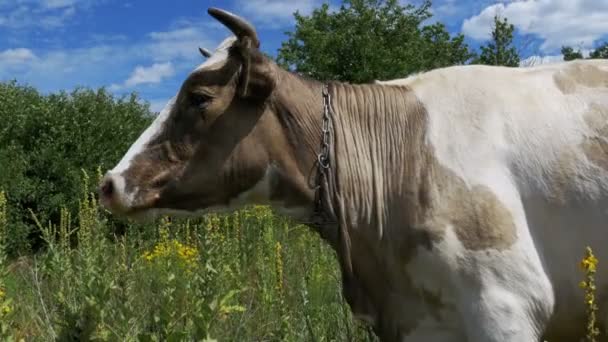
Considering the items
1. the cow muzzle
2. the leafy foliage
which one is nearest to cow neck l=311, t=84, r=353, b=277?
the cow muzzle

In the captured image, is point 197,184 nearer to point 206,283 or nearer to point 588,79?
point 206,283

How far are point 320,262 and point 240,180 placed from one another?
10.2ft

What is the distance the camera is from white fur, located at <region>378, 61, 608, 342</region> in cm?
253

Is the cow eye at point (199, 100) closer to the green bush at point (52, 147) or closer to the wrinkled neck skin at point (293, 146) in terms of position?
the wrinkled neck skin at point (293, 146)

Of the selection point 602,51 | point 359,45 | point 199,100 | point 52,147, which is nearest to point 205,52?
point 199,100


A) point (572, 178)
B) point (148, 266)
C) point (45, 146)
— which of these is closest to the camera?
point (572, 178)

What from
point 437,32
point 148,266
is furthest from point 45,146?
point 437,32

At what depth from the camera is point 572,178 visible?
259 cm

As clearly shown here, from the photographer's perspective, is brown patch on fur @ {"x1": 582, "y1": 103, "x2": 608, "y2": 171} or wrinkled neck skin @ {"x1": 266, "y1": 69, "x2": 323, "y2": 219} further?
wrinkled neck skin @ {"x1": 266, "y1": 69, "x2": 323, "y2": 219}

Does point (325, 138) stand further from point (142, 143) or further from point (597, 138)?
point (597, 138)

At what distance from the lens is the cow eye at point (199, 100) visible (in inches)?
115

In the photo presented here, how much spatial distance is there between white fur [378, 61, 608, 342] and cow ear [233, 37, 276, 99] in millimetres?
730

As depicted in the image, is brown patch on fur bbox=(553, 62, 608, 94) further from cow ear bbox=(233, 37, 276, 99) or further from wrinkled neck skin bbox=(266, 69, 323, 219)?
cow ear bbox=(233, 37, 276, 99)

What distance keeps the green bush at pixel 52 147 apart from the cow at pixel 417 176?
353 inches
